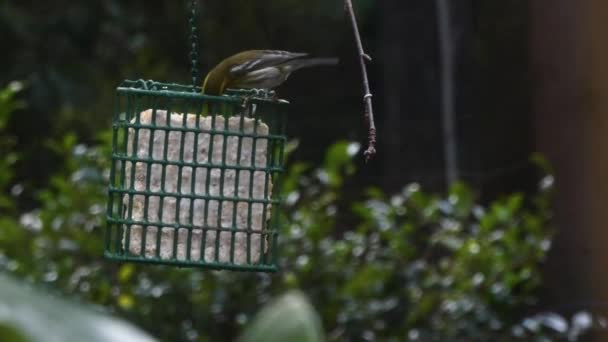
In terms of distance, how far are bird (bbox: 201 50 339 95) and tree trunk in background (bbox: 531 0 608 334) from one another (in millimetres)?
1788

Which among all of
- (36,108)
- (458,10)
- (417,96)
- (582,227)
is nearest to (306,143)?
(417,96)

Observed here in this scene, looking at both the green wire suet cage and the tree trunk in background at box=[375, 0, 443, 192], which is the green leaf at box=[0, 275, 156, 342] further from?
the tree trunk in background at box=[375, 0, 443, 192]

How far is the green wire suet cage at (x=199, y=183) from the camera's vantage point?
2.64m

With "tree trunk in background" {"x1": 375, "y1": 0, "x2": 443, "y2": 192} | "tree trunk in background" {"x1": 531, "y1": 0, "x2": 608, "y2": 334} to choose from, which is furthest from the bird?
"tree trunk in background" {"x1": 375, "y1": 0, "x2": 443, "y2": 192}

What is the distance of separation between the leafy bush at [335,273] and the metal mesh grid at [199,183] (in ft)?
4.31

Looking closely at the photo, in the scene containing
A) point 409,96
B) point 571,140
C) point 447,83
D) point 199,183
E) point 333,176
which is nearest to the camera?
point 199,183

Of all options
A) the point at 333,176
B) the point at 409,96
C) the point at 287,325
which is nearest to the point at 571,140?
the point at 333,176

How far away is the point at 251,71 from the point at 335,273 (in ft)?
5.29

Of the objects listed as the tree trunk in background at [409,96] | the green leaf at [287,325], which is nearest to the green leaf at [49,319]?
the green leaf at [287,325]

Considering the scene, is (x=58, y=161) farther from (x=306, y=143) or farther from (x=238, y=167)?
(x=238, y=167)

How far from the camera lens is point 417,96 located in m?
6.91

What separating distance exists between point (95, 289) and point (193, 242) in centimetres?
165

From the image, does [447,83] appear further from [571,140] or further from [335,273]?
[335,273]

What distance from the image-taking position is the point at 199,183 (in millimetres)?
2674
